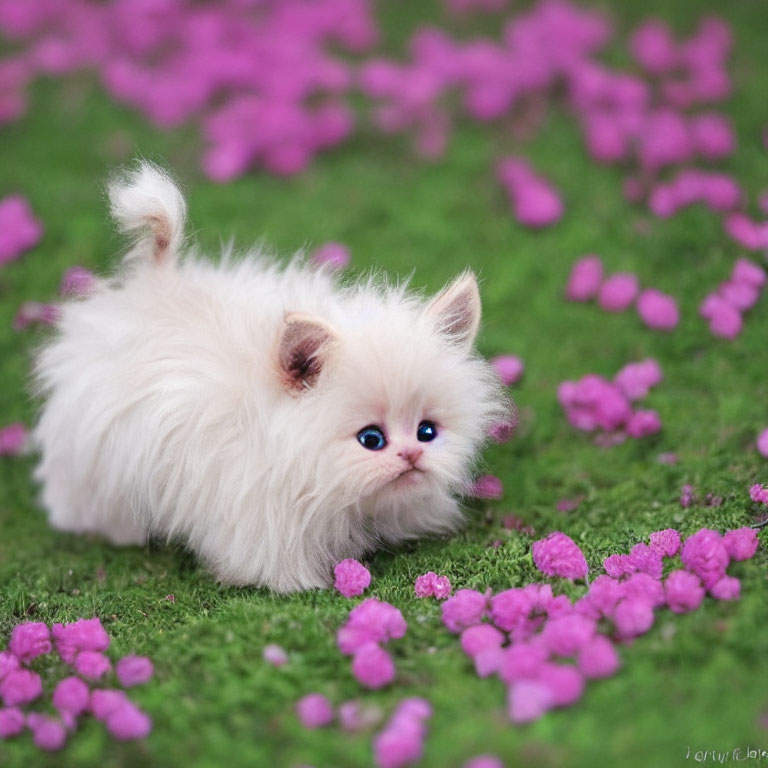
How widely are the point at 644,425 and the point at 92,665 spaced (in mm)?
2178

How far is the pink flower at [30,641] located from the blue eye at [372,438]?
1066mm

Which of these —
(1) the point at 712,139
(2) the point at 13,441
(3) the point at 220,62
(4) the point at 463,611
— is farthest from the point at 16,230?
(1) the point at 712,139

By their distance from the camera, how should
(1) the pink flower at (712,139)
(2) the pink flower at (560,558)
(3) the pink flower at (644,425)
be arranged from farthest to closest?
(1) the pink flower at (712,139) < (3) the pink flower at (644,425) < (2) the pink flower at (560,558)

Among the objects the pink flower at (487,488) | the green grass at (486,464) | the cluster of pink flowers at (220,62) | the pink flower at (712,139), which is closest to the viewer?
the green grass at (486,464)

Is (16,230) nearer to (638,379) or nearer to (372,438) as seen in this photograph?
(372,438)

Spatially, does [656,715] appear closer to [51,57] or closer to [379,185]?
[379,185]

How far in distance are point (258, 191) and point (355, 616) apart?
3.05 meters

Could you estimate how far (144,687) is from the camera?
2.73m

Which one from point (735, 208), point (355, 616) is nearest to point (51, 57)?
point (735, 208)

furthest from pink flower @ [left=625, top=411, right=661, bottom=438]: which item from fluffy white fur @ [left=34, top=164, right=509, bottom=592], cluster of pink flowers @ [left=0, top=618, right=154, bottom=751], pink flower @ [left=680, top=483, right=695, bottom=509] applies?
cluster of pink flowers @ [left=0, top=618, right=154, bottom=751]

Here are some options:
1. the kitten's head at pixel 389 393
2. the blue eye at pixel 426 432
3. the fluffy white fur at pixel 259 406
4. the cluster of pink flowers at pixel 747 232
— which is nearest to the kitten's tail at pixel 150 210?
the fluffy white fur at pixel 259 406

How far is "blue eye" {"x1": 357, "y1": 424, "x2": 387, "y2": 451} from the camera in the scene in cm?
302

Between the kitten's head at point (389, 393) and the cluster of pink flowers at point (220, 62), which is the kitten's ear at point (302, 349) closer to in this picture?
the kitten's head at point (389, 393)

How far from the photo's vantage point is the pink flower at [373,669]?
2633 mm
